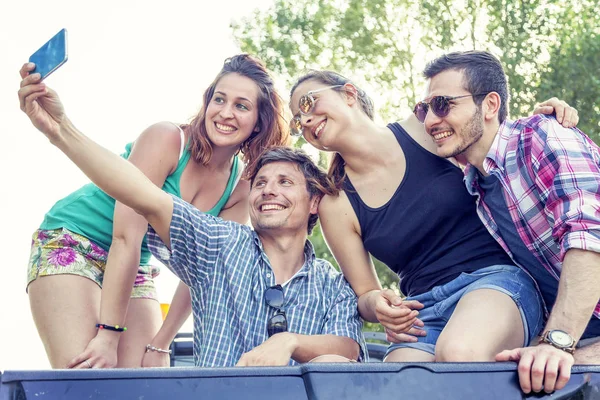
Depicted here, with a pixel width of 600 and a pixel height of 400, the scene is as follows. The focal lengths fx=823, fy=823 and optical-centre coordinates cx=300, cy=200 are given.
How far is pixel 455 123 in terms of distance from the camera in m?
3.15

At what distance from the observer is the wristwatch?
2.32 m

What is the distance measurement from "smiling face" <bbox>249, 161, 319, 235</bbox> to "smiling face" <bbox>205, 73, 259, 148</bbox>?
0.34 metres

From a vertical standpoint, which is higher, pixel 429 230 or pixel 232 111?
pixel 232 111

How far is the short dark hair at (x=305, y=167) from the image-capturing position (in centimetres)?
342

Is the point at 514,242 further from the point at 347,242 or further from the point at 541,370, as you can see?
the point at 541,370

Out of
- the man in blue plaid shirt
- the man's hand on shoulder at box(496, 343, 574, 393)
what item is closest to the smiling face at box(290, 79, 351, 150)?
the man in blue plaid shirt

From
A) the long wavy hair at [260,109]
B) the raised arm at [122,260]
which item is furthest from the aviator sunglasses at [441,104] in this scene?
the raised arm at [122,260]

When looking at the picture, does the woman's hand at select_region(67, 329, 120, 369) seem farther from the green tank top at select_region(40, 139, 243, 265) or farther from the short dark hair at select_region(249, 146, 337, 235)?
the short dark hair at select_region(249, 146, 337, 235)

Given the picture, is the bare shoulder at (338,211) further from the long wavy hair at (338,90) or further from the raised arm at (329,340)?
the raised arm at (329,340)

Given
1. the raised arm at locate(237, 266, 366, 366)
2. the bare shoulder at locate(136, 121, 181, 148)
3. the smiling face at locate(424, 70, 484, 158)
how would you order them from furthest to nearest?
the bare shoulder at locate(136, 121, 181, 148), the smiling face at locate(424, 70, 484, 158), the raised arm at locate(237, 266, 366, 366)

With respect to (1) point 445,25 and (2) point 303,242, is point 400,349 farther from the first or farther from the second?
(1) point 445,25

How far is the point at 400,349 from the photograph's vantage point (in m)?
3.04

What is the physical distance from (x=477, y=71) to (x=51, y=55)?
1659mm

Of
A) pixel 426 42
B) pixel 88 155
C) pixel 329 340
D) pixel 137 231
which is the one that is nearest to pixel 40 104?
pixel 88 155
